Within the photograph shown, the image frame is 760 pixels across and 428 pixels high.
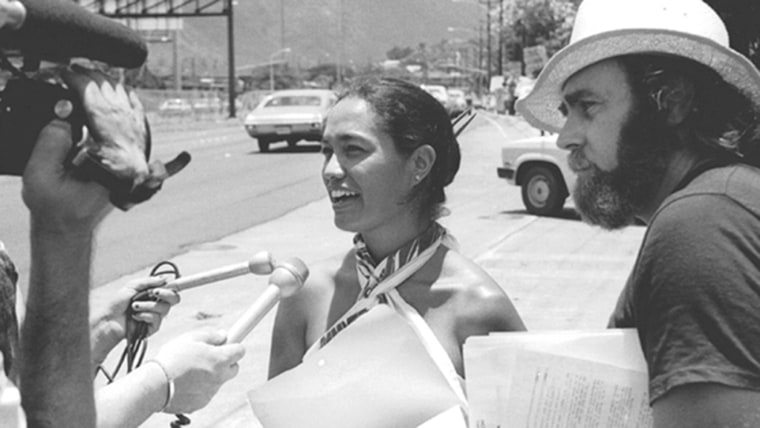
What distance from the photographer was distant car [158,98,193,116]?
5181 centimetres

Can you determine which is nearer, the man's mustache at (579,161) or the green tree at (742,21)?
the man's mustache at (579,161)

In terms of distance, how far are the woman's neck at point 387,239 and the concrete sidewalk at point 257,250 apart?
0.48m

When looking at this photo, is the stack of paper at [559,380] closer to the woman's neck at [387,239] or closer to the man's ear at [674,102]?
the man's ear at [674,102]

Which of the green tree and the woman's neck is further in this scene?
the green tree

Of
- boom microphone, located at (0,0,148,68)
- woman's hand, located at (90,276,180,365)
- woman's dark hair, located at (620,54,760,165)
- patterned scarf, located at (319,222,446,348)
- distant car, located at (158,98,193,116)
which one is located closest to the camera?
boom microphone, located at (0,0,148,68)

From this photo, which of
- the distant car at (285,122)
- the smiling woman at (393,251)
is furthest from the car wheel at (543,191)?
the smiling woman at (393,251)

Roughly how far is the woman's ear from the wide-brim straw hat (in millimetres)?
795

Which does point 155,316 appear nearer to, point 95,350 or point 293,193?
point 95,350

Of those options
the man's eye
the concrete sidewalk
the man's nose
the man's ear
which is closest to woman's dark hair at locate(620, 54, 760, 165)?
the man's ear

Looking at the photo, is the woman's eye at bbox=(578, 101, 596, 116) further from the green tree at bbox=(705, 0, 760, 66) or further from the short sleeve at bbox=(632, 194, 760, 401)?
the green tree at bbox=(705, 0, 760, 66)

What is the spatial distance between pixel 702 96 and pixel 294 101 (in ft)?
91.3

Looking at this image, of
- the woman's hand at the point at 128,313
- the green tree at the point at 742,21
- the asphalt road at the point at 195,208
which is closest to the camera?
the woman's hand at the point at 128,313

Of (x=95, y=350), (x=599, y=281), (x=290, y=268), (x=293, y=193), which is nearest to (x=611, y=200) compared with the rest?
(x=290, y=268)

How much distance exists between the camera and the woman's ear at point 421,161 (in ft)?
9.93
